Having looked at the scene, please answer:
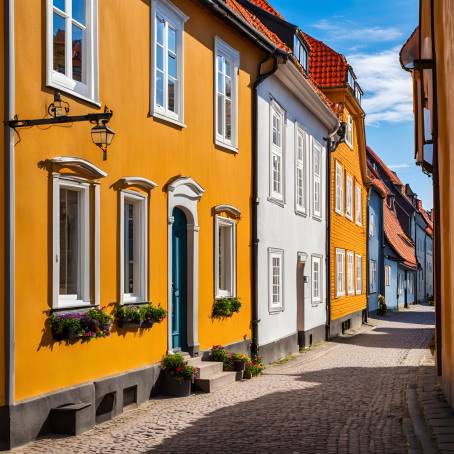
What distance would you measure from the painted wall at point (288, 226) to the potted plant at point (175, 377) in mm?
5228

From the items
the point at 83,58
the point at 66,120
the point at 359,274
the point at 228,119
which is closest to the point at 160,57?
the point at 83,58

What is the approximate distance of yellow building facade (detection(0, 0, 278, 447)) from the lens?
9.00 metres

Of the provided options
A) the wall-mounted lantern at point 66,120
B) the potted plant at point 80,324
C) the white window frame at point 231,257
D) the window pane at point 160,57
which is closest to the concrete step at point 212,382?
the white window frame at point 231,257

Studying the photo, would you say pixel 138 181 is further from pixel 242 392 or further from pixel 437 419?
pixel 437 419

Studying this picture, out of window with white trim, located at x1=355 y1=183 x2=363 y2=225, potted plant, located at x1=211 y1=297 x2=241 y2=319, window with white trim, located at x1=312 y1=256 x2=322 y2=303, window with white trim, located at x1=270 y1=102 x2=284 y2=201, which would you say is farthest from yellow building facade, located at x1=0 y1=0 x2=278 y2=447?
window with white trim, located at x1=355 y1=183 x2=363 y2=225

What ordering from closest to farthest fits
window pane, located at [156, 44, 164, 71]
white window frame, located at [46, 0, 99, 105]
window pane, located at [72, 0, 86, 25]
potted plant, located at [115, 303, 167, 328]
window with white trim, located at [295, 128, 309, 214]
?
white window frame, located at [46, 0, 99, 105] → window pane, located at [72, 0, 86, 25] → potted plant, located at [115, 303, 167, 328] → window pane, located at [156, 44, 164, 71] → window with white trim, located at [295, 128, 309, 214]

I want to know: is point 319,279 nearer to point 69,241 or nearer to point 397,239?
point 69,241

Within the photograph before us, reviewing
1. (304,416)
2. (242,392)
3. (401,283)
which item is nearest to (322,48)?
(242,392)

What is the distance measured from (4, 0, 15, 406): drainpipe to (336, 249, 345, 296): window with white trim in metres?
19.5

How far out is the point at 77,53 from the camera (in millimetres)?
10297

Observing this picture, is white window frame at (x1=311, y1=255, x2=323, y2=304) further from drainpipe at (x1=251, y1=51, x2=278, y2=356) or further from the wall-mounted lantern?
the wall-mounted lantern

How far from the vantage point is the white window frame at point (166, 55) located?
40.2 ft

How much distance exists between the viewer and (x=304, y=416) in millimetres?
10602

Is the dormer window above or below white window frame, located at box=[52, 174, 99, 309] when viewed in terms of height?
above
